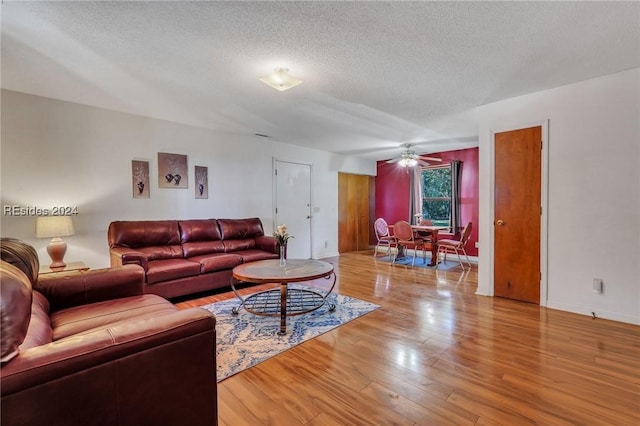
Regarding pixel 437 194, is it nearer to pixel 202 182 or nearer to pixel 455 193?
pixel 455 193

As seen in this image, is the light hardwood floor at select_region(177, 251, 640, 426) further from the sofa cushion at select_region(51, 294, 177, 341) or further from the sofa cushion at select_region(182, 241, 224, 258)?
the sofa cushion at select_region(182, 241, 224, 258)

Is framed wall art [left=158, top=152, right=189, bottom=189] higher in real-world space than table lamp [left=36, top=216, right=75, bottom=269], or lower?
higher

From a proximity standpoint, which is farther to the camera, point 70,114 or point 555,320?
point 70,114

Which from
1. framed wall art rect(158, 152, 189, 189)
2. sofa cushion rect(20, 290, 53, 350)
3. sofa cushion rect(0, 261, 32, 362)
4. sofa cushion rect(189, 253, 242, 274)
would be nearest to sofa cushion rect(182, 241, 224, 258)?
sofa cushion rect(189, 253, 242, 274)

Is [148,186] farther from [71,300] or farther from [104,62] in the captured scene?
[71,300]

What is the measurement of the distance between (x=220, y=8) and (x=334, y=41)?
32.4 inches

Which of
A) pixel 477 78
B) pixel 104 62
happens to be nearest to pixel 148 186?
pixel 104 62

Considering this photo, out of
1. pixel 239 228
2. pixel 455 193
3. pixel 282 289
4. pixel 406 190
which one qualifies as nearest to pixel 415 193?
pixel 406 190

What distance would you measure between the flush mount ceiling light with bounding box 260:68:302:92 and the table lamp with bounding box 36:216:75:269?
2.52 metres

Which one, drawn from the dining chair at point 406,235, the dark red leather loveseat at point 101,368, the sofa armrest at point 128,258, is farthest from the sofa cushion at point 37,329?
the dining chair at point 406,235

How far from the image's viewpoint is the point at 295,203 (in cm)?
589

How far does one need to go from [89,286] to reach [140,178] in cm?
224

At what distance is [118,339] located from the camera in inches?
43.6

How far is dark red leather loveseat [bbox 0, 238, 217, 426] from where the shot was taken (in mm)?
928
